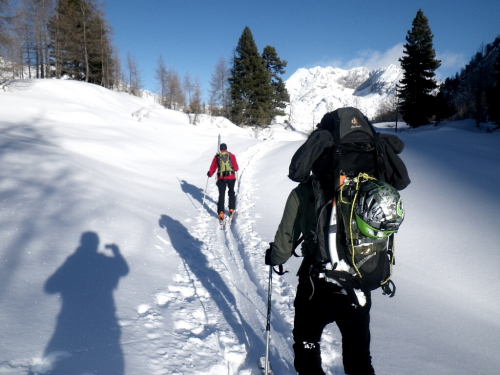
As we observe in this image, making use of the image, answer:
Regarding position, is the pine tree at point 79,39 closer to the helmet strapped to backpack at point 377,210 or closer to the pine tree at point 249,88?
the pine tree at point 249,88

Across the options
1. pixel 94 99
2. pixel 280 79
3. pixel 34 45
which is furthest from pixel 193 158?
pixel 280 79

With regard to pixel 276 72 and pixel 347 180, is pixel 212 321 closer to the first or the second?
pixel 347 180

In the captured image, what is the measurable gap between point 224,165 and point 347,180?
603cm

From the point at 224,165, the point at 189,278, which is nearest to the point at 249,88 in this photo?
the point at 224,165

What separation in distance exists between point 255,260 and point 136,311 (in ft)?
7.75

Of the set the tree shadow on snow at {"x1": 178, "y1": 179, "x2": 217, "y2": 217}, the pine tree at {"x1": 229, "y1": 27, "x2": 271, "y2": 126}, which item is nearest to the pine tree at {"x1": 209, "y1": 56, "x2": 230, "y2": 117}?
the pine tree at {"x1": 229, "y1": 27, "x2": 271, "y2": 126}

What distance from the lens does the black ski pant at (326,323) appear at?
6.07 ft

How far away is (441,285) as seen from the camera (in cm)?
429

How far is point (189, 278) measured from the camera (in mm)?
4410

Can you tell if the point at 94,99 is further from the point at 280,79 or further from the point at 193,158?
the point at 280,79

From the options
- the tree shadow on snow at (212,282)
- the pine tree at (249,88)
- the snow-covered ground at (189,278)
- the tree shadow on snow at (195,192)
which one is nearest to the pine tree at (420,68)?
the pine tree at (249,88)

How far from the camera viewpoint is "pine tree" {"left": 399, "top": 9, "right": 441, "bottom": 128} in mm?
29312

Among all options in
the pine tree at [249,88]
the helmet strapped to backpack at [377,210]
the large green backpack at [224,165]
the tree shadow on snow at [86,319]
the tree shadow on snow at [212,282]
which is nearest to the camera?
the helmet strapped to backpack at [377,210]

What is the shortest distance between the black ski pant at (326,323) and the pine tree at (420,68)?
111 feet
